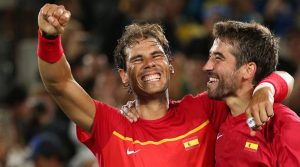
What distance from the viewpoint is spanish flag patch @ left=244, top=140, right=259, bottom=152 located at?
460 centimetres

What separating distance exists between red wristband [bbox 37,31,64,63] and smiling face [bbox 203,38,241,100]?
939 mm

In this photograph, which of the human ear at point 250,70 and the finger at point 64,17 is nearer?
the finger at point 64,17

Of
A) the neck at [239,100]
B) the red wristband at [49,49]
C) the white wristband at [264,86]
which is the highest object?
the red wristband at [49,49]

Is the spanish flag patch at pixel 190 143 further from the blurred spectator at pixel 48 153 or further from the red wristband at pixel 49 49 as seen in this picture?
the blurred spectator at pixel 48 153

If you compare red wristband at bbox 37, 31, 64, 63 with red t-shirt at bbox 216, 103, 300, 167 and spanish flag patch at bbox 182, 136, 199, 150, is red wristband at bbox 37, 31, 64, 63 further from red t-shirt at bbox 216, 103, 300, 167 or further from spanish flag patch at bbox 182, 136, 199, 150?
red t-shirt at bbox 216, 103, 300, 167

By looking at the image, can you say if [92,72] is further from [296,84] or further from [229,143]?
[229,143]

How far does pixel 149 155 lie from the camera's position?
4.80 meters

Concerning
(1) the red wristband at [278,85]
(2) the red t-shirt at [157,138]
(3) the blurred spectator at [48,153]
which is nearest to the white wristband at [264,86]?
(1) the red wristband at [278,85]

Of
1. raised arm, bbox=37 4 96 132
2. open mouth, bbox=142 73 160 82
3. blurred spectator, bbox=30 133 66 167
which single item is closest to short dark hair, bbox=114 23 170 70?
open mouth, bbox=142 73 160 82

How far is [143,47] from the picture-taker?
202 inches

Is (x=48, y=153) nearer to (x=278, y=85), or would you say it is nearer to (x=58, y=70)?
(x=58, y=70)

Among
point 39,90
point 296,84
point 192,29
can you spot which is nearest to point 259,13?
point 192,29

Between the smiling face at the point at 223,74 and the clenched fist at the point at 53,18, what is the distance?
1022 mm

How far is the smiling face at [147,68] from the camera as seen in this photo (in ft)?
16.5
